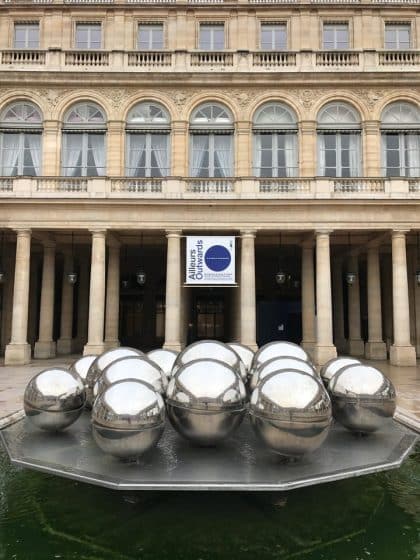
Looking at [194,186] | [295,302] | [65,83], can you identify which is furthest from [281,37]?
[295,302]

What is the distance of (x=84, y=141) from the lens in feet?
72.4

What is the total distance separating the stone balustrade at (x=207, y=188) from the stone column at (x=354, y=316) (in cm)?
559

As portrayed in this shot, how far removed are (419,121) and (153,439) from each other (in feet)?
72.4

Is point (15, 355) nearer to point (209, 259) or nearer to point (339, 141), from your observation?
point (209, 259)

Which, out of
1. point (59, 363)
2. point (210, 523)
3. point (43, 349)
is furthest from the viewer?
point (43, 349)

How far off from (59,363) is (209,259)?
865cm

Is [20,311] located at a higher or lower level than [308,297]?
lower

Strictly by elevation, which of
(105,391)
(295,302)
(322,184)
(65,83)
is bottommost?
(105,391)

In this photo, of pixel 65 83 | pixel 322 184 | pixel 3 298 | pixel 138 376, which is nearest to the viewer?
pixel 138 376

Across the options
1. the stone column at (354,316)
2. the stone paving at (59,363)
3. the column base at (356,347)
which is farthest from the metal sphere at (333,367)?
the column base at (356,347)

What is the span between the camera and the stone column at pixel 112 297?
2258 centimetres

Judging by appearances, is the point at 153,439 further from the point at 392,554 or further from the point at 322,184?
the point at 322,184

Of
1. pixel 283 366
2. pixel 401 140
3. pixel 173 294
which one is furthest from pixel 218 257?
pixel 283 366

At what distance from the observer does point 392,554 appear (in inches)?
189
